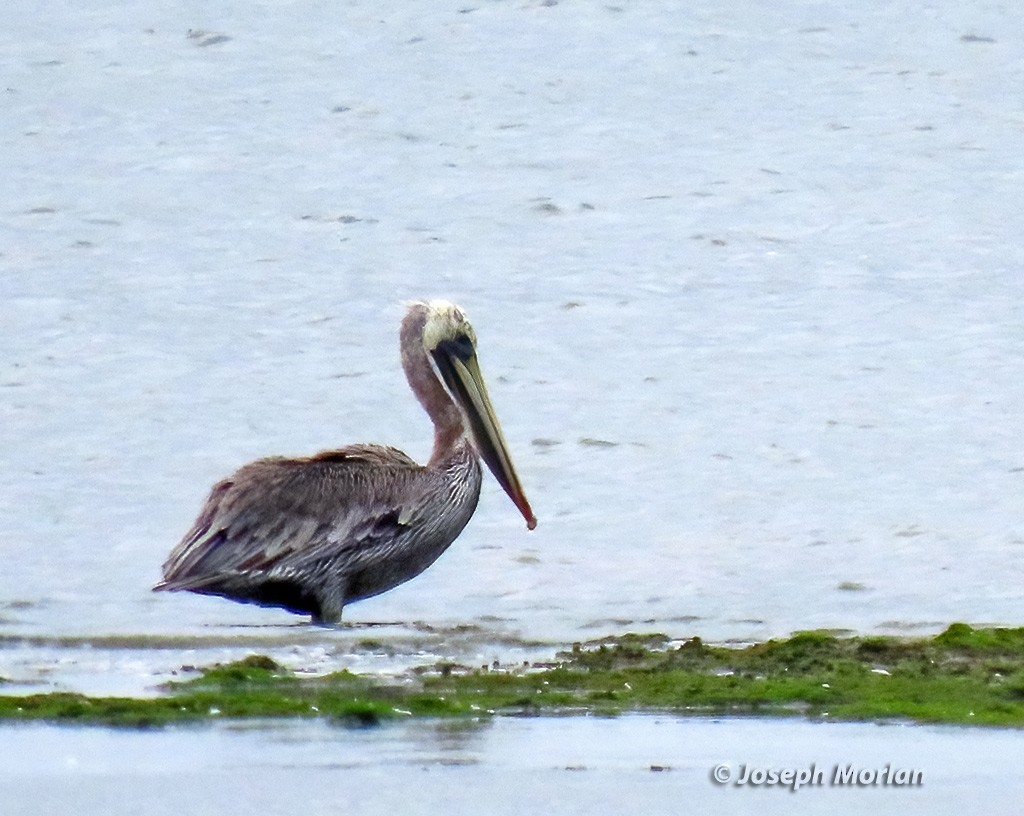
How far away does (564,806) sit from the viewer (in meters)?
5.84

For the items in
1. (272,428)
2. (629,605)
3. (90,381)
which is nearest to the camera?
(629,605)

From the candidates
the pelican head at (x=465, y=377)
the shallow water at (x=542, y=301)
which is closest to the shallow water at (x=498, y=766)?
the shallow water at (x=542, y=301)

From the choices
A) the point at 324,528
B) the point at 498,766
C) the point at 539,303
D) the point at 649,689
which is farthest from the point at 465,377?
the point at 539,303

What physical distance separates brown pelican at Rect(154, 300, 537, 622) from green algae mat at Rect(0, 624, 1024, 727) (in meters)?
1.65

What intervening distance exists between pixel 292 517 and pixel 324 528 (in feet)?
0.36

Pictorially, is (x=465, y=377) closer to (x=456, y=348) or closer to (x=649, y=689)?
(x=456, y=348)

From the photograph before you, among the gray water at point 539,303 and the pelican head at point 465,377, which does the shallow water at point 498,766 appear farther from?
the pelican head at point 465,377

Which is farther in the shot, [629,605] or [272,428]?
[272,428]

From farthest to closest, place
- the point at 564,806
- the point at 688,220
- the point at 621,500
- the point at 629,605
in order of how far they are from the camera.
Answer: the point at 688,220 < the point at 621,500 < the point at 629,605 < the point at 564,806

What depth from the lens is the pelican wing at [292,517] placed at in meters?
9.12

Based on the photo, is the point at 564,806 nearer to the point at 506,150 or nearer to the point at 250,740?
the point at 250,740

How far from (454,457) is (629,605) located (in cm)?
95

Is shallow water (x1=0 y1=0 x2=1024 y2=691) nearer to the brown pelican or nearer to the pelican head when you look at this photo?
the brown pelican

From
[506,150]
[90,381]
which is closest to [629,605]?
[90,381]
